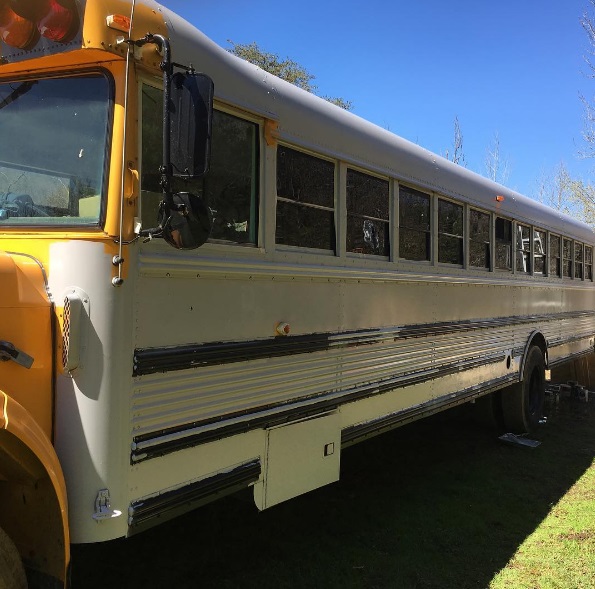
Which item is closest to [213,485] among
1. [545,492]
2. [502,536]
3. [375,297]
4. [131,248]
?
[131,248]

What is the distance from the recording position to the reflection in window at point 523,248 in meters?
5.83

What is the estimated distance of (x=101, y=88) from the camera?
209 centimetres

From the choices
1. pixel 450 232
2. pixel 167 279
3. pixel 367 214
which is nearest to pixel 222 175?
pixel 167 279

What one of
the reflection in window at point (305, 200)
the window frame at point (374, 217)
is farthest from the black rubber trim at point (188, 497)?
the window frame at point (374, 217)

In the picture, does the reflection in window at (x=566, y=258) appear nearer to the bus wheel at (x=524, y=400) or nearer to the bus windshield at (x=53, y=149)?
the bus wheel at (x=524, y=400)

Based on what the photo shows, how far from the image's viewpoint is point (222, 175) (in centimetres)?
252

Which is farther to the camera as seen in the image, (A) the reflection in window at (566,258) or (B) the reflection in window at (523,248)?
(A) the reflection in window at (566,258)

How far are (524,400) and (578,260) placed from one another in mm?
2770

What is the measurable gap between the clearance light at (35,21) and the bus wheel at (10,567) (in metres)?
1.69

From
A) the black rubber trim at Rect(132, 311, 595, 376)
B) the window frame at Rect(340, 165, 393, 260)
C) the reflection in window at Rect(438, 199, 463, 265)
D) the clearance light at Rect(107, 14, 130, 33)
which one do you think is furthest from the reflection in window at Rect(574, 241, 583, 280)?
the clearance light at Rect(107, 14, 130, 33)

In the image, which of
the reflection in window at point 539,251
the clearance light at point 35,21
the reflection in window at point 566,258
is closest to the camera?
the clearance light at point 35,21

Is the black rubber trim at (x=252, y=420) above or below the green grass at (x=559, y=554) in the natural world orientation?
above

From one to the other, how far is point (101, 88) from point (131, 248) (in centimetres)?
59

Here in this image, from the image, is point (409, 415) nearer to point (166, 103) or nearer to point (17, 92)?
point (166, 103)
